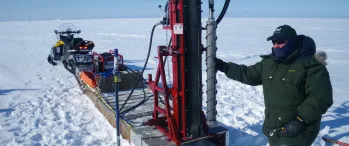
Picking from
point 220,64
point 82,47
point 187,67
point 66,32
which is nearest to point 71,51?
point 82,47

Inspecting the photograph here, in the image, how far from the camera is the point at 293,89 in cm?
252

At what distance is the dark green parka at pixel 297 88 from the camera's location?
7.64 ft

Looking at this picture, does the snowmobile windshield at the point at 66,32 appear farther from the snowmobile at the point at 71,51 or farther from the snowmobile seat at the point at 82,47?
the snowmobile seat at the point at 82,47

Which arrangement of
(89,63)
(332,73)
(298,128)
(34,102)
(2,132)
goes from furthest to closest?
(332,73), (89,63), (34,102), (2,132), (298,128)

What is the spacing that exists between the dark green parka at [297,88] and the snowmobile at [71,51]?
6292 mm

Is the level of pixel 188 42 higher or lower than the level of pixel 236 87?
higher

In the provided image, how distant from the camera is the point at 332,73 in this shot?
10000 mm

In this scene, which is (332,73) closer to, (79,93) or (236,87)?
(236,87)

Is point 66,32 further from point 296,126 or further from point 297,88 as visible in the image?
point 296,126

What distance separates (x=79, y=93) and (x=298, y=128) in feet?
19.9

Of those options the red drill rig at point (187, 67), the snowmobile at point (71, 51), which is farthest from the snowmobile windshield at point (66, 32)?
the red drill rig at point (187, 67)

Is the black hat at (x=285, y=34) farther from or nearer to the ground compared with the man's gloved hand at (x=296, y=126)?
farther from the ground

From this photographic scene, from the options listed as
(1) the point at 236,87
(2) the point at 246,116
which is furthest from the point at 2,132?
(1) the point at 236,87

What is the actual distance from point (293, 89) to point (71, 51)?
7459 millimetres
